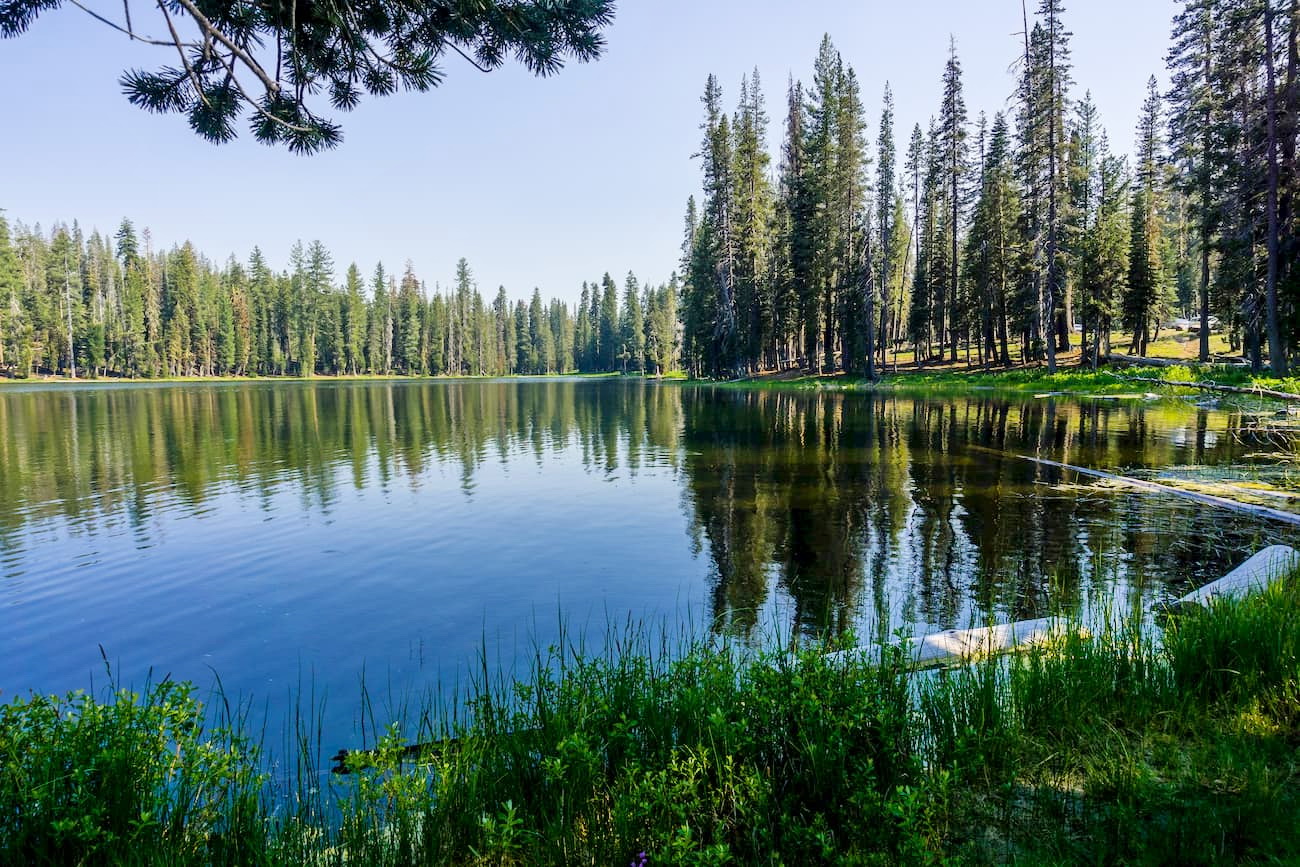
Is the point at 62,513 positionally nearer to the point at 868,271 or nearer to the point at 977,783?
the point at 977,783

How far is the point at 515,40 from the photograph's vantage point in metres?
3.52

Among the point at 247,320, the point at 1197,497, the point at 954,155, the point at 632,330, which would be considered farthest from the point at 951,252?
the point at 247,320

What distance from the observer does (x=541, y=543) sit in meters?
13.2

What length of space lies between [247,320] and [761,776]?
442 ft

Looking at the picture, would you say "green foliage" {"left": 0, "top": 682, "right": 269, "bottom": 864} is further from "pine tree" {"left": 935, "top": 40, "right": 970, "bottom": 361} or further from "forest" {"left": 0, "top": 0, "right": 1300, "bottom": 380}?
"pine tree" {"left": 935, "top": 40, "right": 970, "bottom": 361}

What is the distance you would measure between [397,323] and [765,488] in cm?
13016

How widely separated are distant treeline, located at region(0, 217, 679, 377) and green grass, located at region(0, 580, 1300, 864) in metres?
114

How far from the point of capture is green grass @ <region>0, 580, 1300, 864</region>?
3250mm

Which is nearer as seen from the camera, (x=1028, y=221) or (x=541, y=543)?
(x=541, y=543)

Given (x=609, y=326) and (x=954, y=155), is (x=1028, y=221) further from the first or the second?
(x=609, y=326)

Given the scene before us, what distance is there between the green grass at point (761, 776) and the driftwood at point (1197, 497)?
9.04 m

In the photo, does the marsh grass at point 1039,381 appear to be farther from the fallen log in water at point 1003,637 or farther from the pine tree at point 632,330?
the pine tree at point 632,330

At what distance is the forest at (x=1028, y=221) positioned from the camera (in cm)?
3288

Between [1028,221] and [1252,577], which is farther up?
[1028,221]
